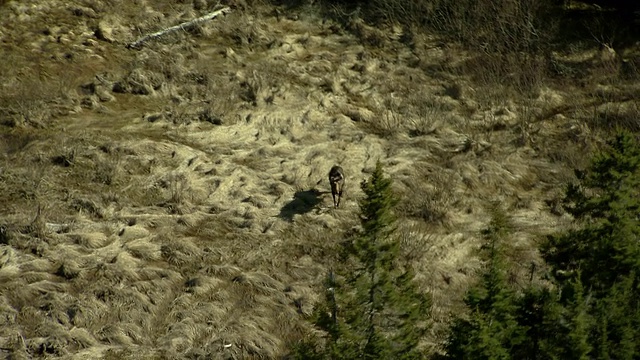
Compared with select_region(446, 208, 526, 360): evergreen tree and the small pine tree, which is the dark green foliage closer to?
the small pine tree

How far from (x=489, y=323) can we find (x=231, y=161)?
7.42m

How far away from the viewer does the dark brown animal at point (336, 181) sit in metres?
16.8

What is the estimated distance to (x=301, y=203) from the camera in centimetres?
1716

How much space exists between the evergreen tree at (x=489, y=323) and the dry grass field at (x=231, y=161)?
3064mm

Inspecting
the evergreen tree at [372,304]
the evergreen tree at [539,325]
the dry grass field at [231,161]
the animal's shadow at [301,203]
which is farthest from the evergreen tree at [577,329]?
the animal's shadow at [301,203]

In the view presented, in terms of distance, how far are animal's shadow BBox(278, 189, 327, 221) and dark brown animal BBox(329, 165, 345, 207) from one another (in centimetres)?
36

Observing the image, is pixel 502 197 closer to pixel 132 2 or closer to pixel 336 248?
pixel 336 248

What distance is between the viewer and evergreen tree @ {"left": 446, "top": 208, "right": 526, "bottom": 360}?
11547 mm

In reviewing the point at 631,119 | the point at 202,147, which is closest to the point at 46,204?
the point at 202,147

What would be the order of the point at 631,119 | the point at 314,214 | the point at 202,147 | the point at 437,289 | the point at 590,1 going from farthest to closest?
the point at 590,1
the point at 631,119
the point at 202,147
the point at 314,214
the point at 437,289

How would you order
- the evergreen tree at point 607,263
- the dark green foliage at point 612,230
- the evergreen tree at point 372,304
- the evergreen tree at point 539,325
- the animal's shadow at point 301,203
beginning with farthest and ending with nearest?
the animal's shadow at point 301,203, the dark green foliage at point 612,230, the evergreen tree at point 607,263, the evergreen tree at point 539,325, the evergreen tree at point 372,304

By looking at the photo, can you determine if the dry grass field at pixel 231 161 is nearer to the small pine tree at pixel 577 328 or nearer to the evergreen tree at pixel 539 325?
the evergreen tree at pixel 539 325

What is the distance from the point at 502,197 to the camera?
59.2 feet

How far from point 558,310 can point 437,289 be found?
12.3 feet
